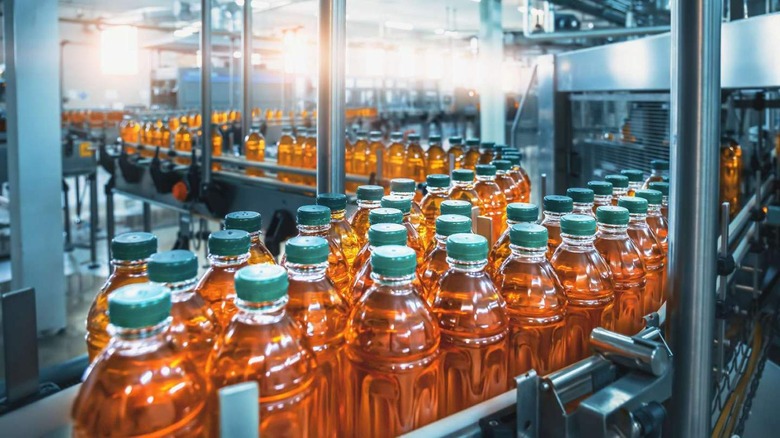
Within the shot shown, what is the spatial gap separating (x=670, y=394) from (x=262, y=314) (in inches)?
18.0

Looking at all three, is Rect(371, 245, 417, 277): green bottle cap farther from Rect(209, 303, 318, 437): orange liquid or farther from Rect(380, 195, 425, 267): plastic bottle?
Rect(380, 195, 425, 267): plastic bottle

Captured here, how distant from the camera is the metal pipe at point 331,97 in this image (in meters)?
1.12

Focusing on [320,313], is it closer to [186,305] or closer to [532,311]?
[186,305]

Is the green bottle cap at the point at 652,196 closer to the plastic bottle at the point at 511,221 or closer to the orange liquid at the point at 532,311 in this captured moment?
the plastic bottle at the point at 511,221

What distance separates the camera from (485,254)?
0.63 meters

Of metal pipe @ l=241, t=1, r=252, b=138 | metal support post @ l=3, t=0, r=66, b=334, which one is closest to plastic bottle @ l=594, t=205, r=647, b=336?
metal pipe @ l=241, t=1, r=252, b=138

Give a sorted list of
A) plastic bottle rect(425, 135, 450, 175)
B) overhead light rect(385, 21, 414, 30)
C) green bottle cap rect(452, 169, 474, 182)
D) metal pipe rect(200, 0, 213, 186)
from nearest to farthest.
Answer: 1. green bottle cap rect(452, 169, 474, 182)
2. plastic bottle rect(425, 135, 450, 175)
3. metal pipe rect(200, 0, 213, 186)
4. overhead light rect(385, 21, 414, 30)

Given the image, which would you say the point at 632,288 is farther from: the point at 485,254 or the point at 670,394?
the point at 485,254

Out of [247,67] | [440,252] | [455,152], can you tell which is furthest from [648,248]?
[247,67]

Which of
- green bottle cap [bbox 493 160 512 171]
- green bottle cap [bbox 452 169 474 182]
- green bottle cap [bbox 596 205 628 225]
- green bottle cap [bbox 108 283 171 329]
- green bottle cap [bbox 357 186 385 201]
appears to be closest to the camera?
Result: green bottle cap [bbox 108 283 171 329]

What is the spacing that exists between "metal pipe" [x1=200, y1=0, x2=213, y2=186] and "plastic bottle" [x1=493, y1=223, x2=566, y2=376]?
1.75 metres

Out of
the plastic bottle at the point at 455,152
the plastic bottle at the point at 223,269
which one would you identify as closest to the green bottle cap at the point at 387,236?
the plastic bottle at the point at 223,269

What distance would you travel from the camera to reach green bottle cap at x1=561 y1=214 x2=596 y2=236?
72 centimetres

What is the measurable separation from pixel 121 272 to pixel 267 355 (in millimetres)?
219
